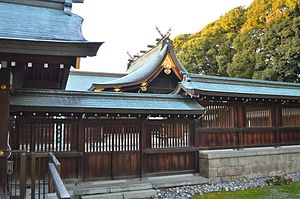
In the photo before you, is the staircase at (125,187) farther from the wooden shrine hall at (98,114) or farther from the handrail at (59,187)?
the handrail at (59,187)

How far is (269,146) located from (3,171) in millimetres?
9961

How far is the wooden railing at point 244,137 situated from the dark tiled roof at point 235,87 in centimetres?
142

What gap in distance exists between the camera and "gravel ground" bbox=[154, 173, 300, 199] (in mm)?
8219

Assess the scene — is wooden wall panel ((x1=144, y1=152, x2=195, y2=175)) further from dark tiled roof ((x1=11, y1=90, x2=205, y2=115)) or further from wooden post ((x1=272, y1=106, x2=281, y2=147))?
wooden post ((x1=272, y1=106, x2=281, y2=147))

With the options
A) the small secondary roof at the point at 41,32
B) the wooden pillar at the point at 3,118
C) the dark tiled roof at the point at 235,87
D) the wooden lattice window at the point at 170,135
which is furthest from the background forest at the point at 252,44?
the wooden pillar at the point at 3,118

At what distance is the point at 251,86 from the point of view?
1209 centimetres

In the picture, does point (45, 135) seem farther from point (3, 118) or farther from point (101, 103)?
point (3, 118)

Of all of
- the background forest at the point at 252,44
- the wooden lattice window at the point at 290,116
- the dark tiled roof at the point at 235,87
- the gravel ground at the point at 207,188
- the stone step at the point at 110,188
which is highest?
the background forest at the point at 252,44

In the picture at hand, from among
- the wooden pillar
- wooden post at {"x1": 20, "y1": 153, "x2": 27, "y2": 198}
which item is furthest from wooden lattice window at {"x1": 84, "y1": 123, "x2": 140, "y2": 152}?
wooden post at {"x1": 20, "y1": 153, "x2": 27, "y2": 198}

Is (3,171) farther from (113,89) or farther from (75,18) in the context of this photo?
(113,89)

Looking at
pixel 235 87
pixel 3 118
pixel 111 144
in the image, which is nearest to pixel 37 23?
pixel 3 118

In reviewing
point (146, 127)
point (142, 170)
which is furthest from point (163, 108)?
point (142, 170)

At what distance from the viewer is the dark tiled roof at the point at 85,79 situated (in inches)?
827

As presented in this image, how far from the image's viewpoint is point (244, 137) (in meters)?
10.8
